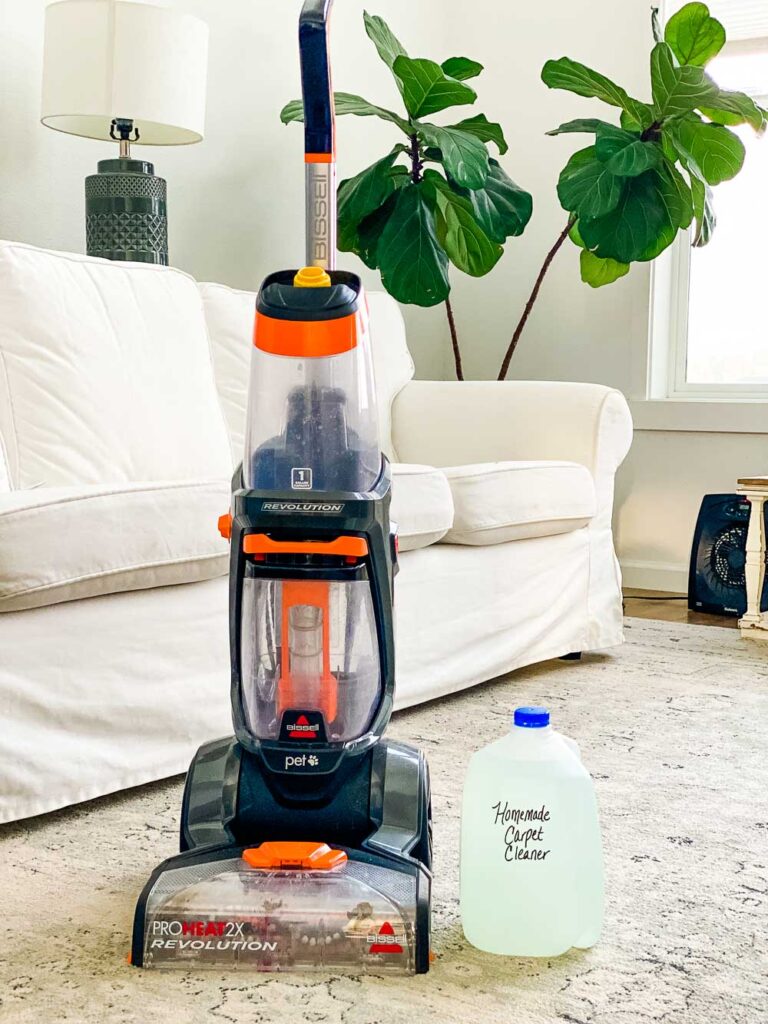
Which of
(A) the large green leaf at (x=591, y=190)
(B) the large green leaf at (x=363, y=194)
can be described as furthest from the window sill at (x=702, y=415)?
(B) the large green leaf at (x=363, y=194)

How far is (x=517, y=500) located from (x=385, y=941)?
1462 millimetres

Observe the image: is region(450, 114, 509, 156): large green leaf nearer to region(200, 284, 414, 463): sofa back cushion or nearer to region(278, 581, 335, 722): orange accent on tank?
region(200, 284, 414, 463): sofa back cushion

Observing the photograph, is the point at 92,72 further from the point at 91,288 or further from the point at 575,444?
the point at 575,444

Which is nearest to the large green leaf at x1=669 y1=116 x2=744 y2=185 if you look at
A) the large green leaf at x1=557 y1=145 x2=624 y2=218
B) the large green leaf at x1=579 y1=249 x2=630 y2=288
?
the large green leaf at x1=557 y1=145 x2=624 y2=218

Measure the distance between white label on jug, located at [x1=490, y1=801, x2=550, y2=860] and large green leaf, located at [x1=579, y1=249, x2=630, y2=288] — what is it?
2.61m

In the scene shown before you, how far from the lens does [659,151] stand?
3248 millimetres

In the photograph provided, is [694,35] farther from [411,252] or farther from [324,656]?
[324,656]

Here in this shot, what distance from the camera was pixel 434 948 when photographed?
1286 mm

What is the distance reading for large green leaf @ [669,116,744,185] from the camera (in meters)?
3.27

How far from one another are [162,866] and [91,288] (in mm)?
1384

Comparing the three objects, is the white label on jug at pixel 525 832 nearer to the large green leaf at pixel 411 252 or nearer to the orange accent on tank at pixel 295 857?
the orange accent on tank at pixel 295 857

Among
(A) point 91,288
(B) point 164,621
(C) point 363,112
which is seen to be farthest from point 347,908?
(C) point 363,112

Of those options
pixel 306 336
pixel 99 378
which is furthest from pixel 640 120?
pixel 306 336

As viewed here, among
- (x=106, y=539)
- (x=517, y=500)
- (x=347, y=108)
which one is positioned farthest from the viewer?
(x=347, y=108)
